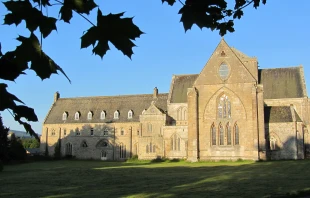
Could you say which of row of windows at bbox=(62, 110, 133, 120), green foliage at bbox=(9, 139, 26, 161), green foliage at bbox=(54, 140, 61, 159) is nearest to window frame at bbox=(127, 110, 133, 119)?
row of windows at bbox=(62, 110, 133, 120)

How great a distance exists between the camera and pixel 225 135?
Answer: 149 feet

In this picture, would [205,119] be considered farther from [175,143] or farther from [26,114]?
[26,114]

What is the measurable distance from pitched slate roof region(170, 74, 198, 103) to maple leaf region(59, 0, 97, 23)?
173ft

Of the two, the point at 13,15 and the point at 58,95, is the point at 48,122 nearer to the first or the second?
the point at 58,95

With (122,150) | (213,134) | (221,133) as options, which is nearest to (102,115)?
(122,150)

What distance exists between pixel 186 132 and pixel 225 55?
11785mm

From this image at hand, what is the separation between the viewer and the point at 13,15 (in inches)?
106

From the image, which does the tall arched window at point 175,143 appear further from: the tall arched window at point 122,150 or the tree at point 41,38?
the tree at point 41,38

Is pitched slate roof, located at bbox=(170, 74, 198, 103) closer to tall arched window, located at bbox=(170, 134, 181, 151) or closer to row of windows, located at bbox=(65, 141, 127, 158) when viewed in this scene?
tall arched window, located at bbox=(170, 134, 181, 151)

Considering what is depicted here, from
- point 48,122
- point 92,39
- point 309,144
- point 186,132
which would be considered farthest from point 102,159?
point 92,39

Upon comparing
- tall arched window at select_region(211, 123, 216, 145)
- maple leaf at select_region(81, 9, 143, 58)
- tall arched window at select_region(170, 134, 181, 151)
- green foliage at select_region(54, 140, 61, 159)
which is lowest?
green foliage at select_region(54, 140, 61, 159)

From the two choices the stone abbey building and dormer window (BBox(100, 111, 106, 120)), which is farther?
dormer window (BBox(100, 111, 106, 120))

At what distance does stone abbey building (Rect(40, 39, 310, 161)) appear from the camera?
146 feet

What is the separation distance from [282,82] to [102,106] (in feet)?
98.6
